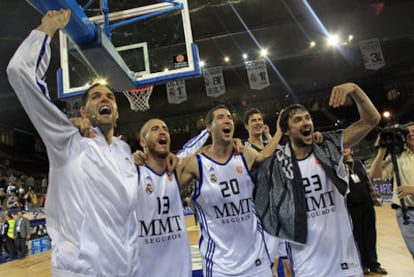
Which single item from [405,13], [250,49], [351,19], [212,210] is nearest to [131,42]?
[212,210]

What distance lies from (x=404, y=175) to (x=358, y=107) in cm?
190

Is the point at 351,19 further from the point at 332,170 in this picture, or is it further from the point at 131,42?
the point at 332,170

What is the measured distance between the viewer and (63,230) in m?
1.92

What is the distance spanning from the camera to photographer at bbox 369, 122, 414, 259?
363 centimetres

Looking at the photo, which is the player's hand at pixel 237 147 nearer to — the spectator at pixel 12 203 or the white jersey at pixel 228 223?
the white jersey at pixel 228 223

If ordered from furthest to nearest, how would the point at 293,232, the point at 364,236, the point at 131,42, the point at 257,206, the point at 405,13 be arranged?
the point at 405,13 < the point at 131,42 < the point at 364,236 < the point at 257,206 < the point at 293,232

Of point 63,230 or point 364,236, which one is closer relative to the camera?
point 63,230

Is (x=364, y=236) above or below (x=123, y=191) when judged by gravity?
below

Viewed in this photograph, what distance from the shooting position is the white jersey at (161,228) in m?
2.55

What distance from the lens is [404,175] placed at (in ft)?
12.9

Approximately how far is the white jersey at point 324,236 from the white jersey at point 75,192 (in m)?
1.29

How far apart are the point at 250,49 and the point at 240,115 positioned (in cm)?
882

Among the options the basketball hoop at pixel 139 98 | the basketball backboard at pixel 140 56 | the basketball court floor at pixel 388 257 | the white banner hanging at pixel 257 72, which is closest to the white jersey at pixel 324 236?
the basketball court floor at pixel 388 257

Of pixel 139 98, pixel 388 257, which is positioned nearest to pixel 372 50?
pixel 388 257
